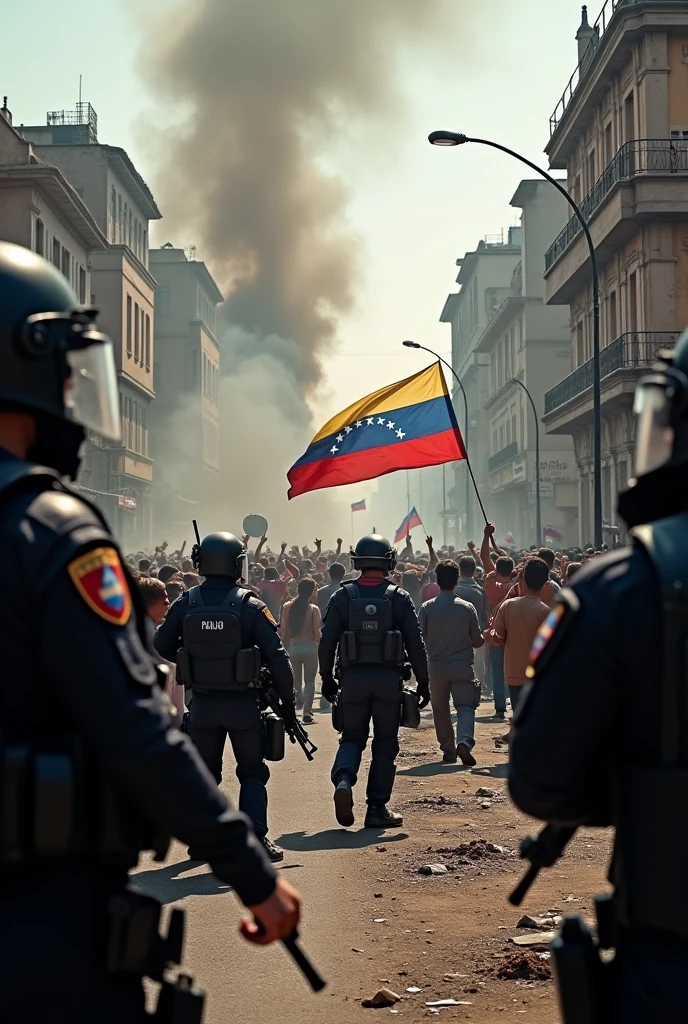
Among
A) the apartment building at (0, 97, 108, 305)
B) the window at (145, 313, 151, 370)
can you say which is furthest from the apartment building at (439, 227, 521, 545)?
the apartment building at (0, 97, 108, 305)

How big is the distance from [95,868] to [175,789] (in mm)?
198

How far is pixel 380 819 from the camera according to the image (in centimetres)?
914

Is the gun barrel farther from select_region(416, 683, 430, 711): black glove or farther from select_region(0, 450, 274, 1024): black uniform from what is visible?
select_region(416, 683, 430, 711): black glove

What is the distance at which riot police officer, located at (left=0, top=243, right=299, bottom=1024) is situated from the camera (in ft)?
7.82

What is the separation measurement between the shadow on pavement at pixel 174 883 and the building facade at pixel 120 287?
149 ft

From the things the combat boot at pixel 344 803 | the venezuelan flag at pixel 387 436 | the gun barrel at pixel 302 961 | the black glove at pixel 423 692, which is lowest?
the combat boot at pixel 344 803

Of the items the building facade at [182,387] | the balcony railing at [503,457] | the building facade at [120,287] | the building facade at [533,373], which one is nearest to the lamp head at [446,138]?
the building facade at [120,287]

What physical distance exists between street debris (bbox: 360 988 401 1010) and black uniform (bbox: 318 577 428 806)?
3.88m

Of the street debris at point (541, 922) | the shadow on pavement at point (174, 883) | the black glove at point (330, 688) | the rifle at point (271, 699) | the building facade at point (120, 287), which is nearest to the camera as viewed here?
the street debris at point (541, 922)

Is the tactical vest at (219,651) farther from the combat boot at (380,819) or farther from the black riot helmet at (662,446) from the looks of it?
the black riot helmet at (662,446)

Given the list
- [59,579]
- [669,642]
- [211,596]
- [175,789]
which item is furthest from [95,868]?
[211,596]

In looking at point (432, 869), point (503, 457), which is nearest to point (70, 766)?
point (432, 869)

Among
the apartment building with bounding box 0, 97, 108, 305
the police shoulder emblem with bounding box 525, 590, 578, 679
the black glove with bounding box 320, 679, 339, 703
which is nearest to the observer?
the police shoulder emblem with bounding box 525, 590, 578, 679

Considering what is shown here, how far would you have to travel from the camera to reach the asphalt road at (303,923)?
17.5 ft
